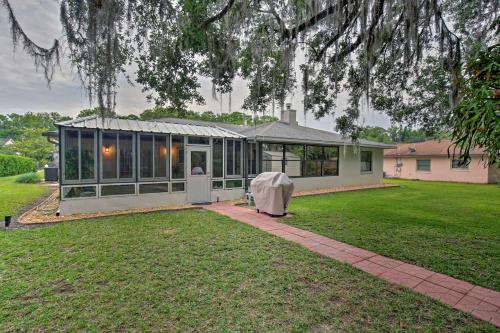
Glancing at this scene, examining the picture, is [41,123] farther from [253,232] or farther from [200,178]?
[253,232]

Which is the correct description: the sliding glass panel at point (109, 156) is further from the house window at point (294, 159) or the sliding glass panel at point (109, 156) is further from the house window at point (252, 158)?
the house window at point (294, 159)

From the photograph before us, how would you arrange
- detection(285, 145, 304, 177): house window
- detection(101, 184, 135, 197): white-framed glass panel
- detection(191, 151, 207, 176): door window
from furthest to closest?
detection(285, 145, 304, 177): house window → detection(191, 151, 207, 176): door window → detection(101, 184, 135, 197): white-framed glass panel

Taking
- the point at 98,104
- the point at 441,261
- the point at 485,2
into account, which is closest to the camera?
the point at 98,104

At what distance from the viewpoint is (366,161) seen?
14969 millimetres

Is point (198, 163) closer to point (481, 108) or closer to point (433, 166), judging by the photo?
point (481, 108)

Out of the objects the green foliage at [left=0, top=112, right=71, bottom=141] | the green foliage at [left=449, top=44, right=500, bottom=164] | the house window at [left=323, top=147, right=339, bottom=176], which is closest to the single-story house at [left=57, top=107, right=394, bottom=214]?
the house window at [left=323, top=147, right=339, bottom=176]

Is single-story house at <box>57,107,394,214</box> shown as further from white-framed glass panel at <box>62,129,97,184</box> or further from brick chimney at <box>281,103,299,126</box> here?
brick chimney at <box>281,103,299,126</box>

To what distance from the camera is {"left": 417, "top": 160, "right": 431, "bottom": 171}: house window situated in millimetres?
19172

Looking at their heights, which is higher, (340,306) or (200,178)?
(200,178)

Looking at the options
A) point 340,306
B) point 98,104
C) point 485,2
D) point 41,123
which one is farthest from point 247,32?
point 41,123

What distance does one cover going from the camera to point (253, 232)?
5238mm

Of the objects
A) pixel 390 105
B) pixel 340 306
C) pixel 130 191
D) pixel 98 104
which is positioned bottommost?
pixel 340 306

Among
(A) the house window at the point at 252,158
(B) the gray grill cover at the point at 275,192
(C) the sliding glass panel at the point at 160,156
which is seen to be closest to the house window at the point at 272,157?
(A) the house window at the point at 252,158

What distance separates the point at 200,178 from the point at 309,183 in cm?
589
